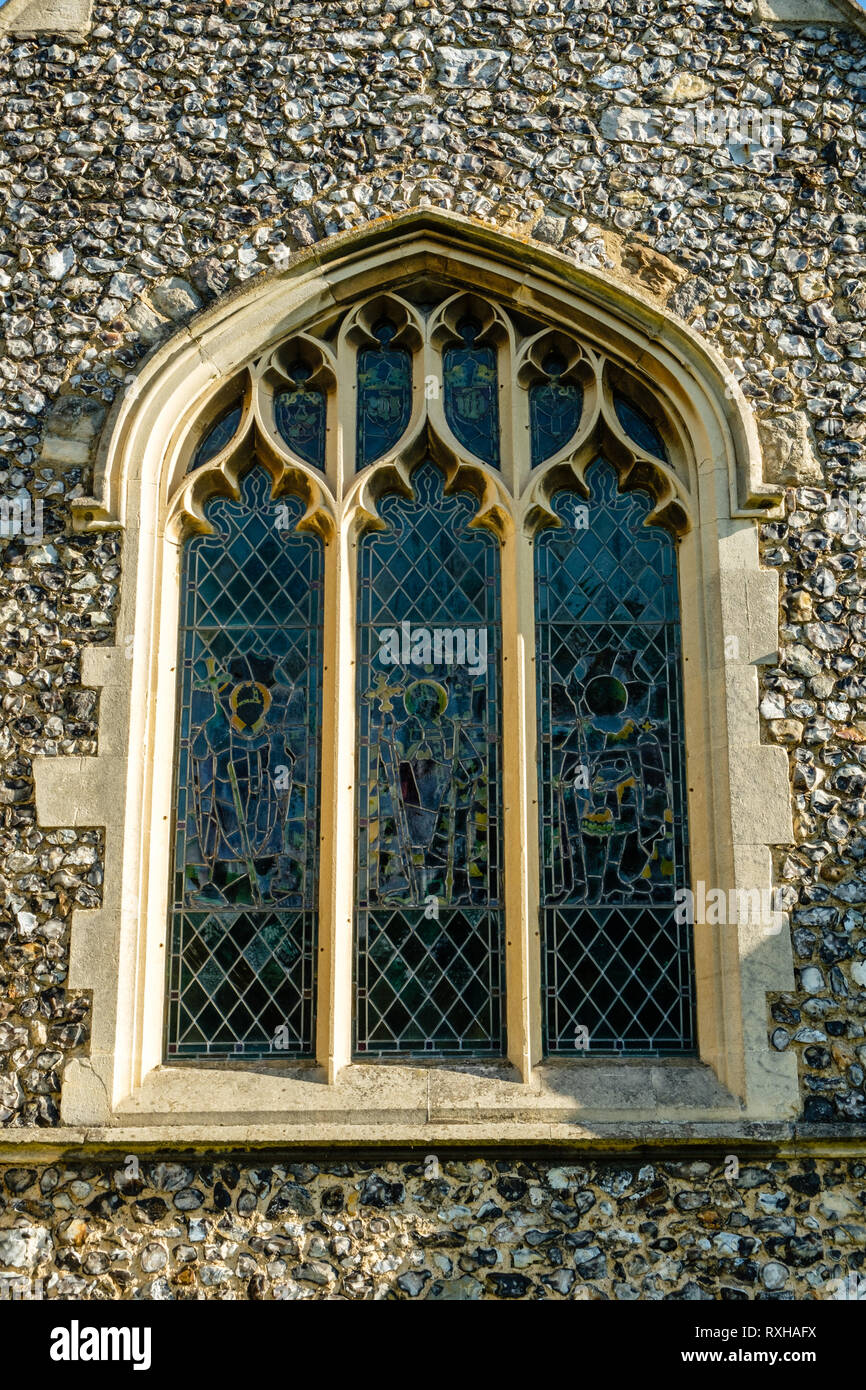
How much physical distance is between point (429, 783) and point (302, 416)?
6.17 feet

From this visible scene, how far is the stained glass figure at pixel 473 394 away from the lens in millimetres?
7090

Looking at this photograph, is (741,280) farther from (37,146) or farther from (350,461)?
(37,146)

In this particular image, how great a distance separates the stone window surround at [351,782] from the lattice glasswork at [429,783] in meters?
0.10

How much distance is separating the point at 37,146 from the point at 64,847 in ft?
11.1

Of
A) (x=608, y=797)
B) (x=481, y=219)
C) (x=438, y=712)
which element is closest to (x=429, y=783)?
(x=438, y=712)

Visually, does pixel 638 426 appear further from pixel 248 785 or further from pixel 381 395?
pixel 248 785

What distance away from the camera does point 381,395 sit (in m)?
7.23

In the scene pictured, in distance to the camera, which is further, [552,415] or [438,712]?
[552,415]

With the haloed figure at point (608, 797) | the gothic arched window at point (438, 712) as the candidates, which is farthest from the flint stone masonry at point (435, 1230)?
the haloed figure at point (608, 797)

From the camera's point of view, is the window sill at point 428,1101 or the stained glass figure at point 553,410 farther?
the stained glass figure at point 553,410

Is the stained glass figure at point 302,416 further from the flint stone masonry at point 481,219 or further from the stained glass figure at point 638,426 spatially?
the stained glass figure at point 638,426

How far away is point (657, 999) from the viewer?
247 inches
